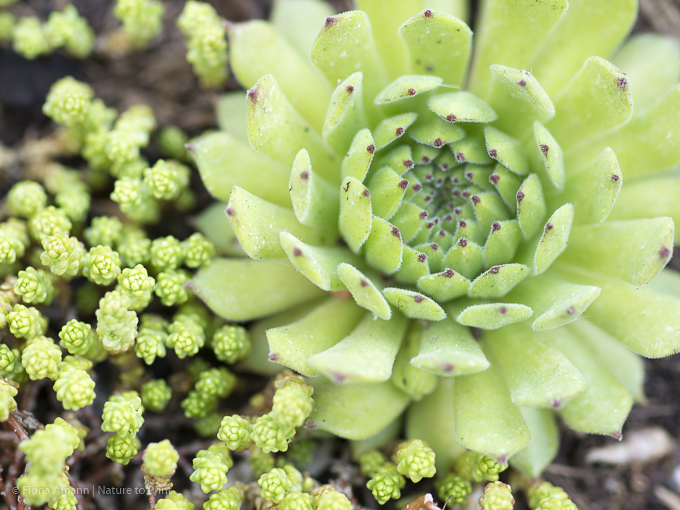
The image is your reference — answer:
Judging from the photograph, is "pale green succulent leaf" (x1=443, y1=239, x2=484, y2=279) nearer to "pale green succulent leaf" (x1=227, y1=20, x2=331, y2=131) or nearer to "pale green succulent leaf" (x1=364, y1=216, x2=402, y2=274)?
"pale green succulent leaf" (x1=364, y1=216, x2=402, y2=274)

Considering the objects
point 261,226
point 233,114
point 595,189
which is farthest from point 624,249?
point 233,114

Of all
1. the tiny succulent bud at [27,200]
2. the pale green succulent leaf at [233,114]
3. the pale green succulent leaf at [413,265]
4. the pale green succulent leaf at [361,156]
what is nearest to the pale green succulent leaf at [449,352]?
the pale green succulent leaf at [413,265]

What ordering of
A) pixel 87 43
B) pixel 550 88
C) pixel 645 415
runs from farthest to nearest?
pixel 87 43 < pixel 645 415 < pixel 550 88

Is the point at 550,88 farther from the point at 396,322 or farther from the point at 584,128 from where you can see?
the point at 396,322

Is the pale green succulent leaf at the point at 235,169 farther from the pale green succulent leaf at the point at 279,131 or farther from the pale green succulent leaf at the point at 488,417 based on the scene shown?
the pale green succulent leaf at the point at 488,417

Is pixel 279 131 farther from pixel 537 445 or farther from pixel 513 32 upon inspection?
pixel 537 445

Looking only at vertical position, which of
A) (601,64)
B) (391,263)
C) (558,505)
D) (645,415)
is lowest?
(645,415)

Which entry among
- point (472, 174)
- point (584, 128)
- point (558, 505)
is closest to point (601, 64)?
point (584, 128)

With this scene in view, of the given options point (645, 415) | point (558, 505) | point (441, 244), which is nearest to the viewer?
point (558, 505)
